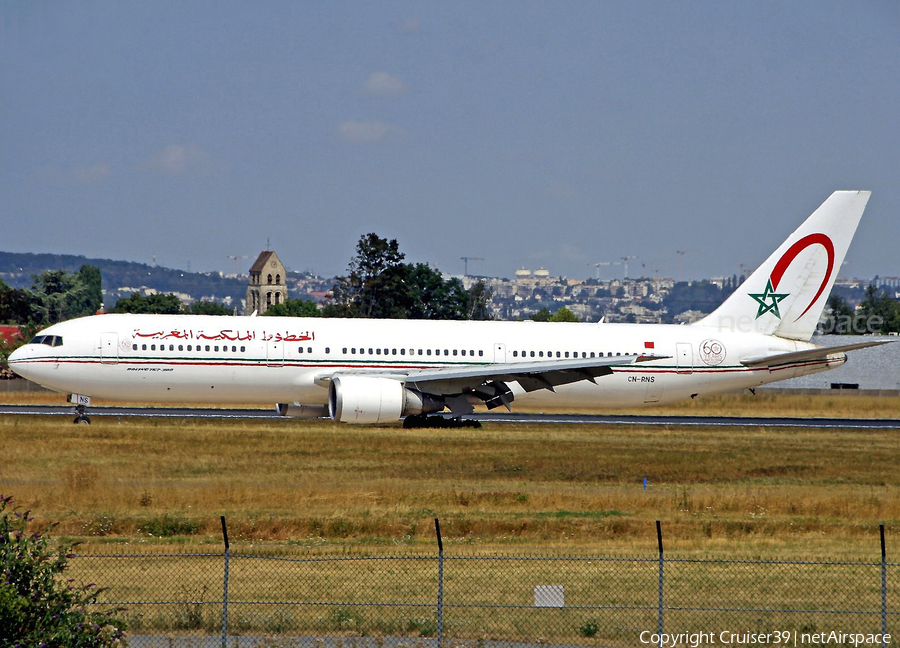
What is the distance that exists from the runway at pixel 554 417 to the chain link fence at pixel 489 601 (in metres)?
25.4

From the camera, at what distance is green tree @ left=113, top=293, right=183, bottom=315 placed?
14100 cm

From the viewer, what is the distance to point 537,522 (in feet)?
79.4

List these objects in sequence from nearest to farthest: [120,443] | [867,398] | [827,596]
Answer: [827,596]
[120,443]
[867,398]

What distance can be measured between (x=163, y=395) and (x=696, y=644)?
2670 cm

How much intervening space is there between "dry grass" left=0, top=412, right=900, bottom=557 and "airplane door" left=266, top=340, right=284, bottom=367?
2.47m

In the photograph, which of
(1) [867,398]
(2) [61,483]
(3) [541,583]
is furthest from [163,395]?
(1) [867,398]

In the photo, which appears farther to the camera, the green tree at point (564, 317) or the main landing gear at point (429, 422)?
the green tree at point (564, 317)

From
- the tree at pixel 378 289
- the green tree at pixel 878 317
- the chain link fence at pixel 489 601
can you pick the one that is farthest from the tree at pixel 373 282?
the chain link fence at pixel 489 601

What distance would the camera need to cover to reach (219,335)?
3788 cm

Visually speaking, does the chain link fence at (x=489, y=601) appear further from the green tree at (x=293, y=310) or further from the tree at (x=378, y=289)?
the green tree at (x=293, y=310)

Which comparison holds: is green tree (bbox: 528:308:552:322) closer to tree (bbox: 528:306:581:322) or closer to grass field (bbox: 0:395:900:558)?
tree (bbox: 528:306:581:322)

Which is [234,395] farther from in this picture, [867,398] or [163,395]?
[867,398]

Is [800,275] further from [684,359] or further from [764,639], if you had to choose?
[764,639]

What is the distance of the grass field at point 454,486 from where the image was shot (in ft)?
75.0
